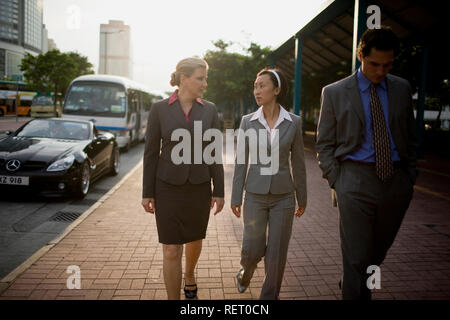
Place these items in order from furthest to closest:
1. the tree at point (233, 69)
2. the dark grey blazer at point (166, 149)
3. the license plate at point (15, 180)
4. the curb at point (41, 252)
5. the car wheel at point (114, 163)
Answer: the tree at point (233, 69), the car wheel at point (114, 163), the license plate at point (15, 180), the curb at point (41, 252), the dark grey blazer at point (166, 149)

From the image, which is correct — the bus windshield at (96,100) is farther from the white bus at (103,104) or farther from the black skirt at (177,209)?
the black skirt at (177,209)

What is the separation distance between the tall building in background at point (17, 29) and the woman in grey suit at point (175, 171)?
95.2ft

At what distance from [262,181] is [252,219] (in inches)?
12.6

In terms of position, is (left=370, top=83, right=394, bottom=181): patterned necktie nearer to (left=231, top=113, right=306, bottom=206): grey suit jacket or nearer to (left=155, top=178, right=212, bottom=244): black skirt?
(left=231, top=113, right=306, bottom=206): grey suit jacket

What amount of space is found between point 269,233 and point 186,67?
1443 mm

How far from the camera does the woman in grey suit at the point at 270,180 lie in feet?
9.87

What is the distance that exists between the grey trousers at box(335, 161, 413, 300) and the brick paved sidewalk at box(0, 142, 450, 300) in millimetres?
857

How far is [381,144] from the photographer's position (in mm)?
2572

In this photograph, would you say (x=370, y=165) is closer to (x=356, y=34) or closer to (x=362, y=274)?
(x=362, y=274)

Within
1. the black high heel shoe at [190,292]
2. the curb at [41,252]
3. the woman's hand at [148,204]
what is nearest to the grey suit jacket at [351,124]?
the woman's hand at [148,204]

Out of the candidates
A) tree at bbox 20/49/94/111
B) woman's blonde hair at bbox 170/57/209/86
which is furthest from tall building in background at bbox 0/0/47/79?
woman's blonde hair at bbox 170/57/209/86

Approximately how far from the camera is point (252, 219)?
10.1 ft

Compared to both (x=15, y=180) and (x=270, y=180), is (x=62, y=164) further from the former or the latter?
(x=270, y=180)
